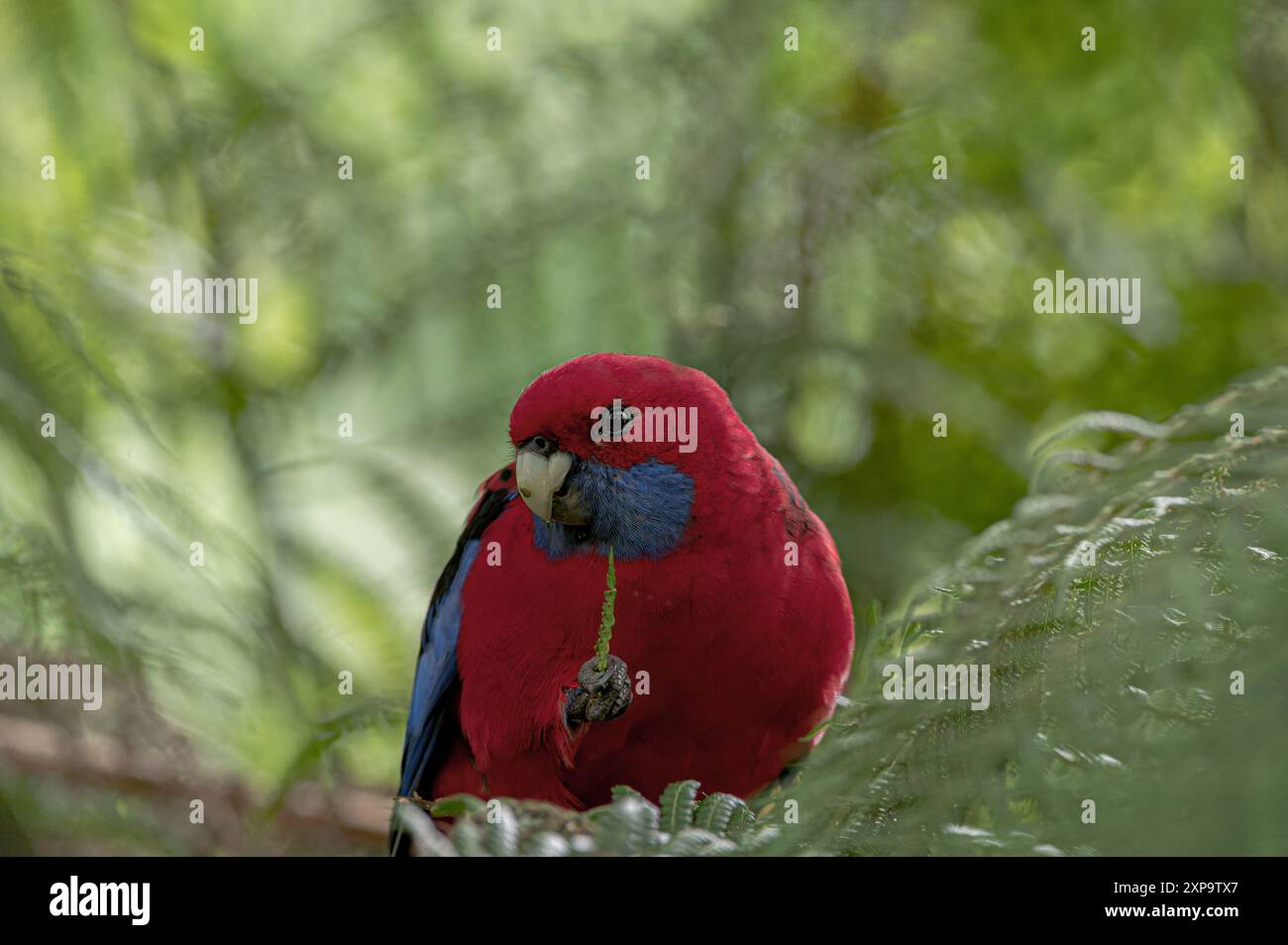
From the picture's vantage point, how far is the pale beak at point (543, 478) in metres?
1.09

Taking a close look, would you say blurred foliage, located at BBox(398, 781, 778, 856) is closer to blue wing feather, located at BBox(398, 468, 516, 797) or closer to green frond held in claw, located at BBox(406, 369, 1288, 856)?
green frond held in claw, located at BBox(406, 369, 1288, 856)

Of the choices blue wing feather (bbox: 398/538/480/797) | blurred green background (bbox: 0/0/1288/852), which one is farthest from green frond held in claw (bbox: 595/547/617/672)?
blurred green background (bbox: 0/0/1288/852)

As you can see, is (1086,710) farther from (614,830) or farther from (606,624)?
(606,624)

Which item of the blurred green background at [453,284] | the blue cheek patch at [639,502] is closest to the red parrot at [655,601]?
the blue cheek patch at [639,502]

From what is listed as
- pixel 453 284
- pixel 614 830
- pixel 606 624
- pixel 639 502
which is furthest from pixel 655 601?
pixel 453 284

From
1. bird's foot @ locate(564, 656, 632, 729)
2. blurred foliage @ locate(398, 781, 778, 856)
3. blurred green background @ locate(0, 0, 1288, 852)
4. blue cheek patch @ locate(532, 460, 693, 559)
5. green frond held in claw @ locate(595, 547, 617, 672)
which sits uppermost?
blurred green background @ locate(0, 0, 1288, 852)

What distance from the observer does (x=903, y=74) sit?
1.68 metres

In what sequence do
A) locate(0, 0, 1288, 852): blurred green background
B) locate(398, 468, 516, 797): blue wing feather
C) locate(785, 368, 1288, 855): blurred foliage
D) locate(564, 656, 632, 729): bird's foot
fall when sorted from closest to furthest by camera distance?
locate(785, 368, 1288, 855): blurred foliage, locate(564, 656, 632, 729): bird's foot, locate(398, 468, 516, 797): blue wing feather, locate(0, 0, 1288, 852): blurred green background

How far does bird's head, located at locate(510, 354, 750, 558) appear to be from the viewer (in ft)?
3.56

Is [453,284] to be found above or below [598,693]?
above

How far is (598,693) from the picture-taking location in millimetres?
1046

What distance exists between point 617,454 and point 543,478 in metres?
0.08

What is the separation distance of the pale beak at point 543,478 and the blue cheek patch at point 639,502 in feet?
0.06

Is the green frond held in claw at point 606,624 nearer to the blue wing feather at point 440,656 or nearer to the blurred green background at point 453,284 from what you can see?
the blue wing feather at point 440,656
